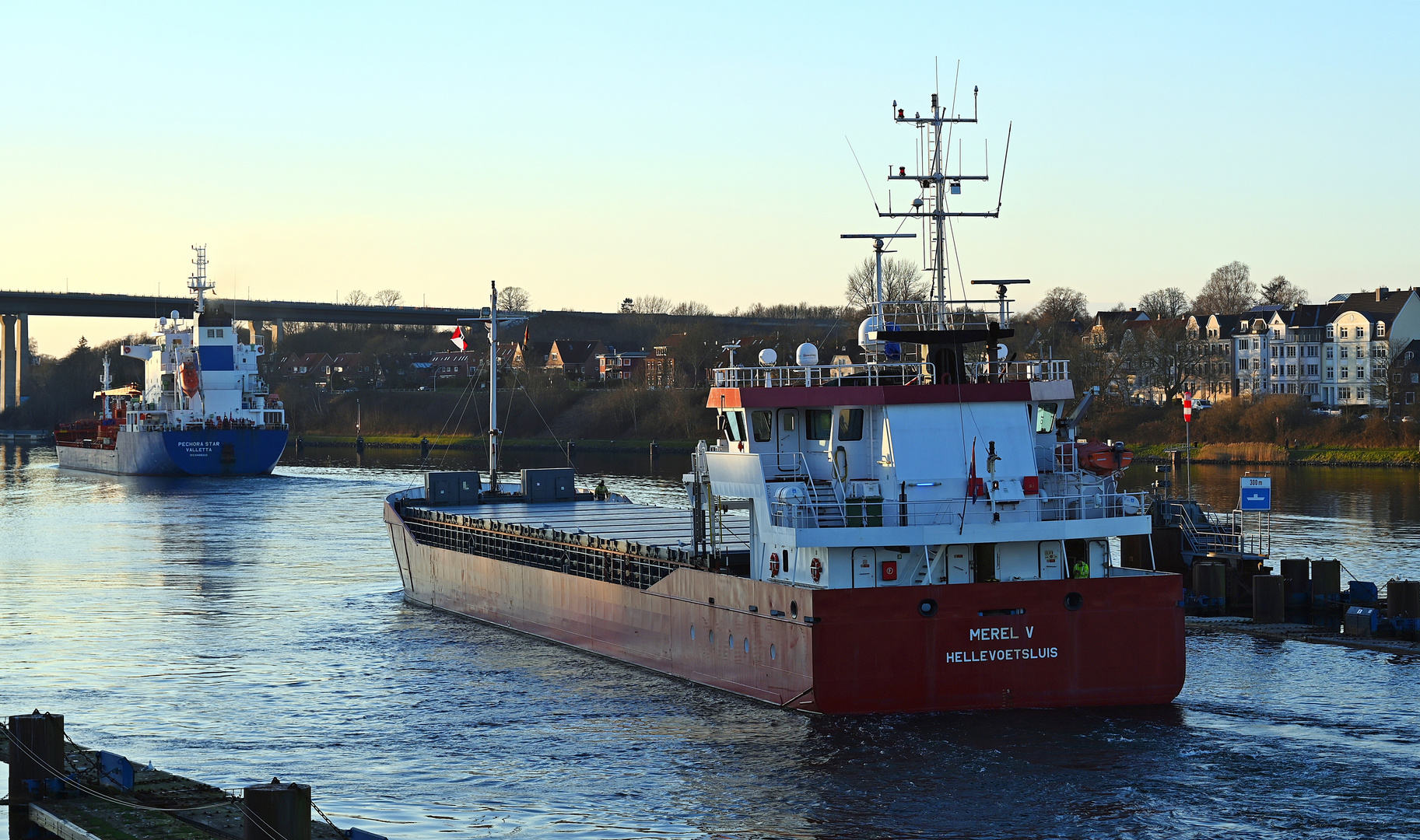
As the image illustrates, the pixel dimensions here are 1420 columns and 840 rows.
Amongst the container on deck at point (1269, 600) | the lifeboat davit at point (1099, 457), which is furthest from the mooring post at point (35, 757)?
the container on deck at point (1269, 600)

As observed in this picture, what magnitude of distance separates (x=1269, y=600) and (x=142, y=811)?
81.6 feet

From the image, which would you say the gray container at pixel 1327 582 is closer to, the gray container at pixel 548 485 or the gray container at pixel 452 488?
the gray container at pixel 548 485

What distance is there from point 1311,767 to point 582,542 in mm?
16019

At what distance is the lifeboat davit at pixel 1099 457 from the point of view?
2793 centimetres

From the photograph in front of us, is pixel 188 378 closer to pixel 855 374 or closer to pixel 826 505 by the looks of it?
pixel 855 374

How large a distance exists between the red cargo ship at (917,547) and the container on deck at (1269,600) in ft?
25.1

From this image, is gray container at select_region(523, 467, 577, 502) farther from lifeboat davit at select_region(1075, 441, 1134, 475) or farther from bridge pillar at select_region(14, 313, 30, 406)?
bridge pillar at select_region(14, 313, 30, 406)

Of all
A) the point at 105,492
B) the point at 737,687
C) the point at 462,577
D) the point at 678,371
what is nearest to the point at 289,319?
the point at 678,371

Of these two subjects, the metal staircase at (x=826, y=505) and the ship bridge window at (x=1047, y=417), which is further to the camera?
the ship bridge window at (x=1047, y=417)

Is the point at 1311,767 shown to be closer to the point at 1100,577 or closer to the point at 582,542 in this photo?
the point at 1100,577

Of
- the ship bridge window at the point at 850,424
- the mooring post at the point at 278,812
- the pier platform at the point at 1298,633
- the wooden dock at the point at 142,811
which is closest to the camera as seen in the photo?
the mooring post at the point at 278,812

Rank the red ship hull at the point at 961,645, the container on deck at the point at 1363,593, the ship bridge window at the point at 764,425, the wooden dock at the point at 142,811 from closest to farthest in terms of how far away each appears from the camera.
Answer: the wooden dock at the point at 142,811
the red ship hull at the point at 961,645
the ship bridge window at the point at 764,425
the container on deck at the point at 1363,593

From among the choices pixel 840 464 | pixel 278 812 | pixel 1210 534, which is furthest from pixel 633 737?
pixel 1210 534

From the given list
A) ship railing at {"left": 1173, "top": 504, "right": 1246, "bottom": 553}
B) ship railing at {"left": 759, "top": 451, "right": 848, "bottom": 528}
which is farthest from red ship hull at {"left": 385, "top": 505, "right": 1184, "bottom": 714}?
ship railing at {"left": 1173, "top": 504, "right": 1246, "bottom": 553}
